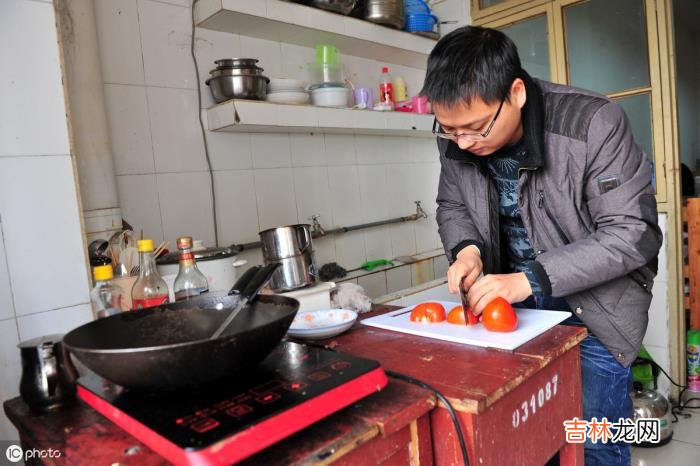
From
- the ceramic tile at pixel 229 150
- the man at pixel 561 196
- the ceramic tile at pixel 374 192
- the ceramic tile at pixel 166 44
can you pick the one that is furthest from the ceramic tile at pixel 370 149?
the man at pixel 561 196

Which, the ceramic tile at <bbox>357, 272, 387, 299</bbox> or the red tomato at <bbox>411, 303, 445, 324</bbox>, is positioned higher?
the red tomato at <bbox>411, 303, 445, 324</bbox>

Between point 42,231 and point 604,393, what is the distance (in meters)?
1.51

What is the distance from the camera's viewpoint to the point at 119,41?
195 cm

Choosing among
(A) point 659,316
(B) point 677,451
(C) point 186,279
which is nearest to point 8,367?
(C) point 186,279

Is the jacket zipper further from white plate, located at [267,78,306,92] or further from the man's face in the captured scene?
white plate, located at [267,78,306,92]

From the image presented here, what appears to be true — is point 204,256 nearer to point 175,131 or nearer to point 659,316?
point 175,131

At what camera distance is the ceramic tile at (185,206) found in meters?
2.08

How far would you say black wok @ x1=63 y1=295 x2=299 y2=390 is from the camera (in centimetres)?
62

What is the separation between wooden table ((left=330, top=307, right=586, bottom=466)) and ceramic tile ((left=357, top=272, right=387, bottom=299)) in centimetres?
151

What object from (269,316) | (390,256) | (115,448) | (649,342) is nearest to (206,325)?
(269,316)

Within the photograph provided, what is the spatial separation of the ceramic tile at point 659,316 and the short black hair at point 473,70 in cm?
208

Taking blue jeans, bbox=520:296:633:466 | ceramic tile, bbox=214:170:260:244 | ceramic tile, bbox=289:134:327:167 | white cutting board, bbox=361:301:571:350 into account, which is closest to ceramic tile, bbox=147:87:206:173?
ceramic tile, bbox=214:170:260:244

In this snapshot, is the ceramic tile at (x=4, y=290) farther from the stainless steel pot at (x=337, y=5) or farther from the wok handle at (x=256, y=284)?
the stainless steel pot at (x=337, y=5)

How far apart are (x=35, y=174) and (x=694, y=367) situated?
3.16 meters
